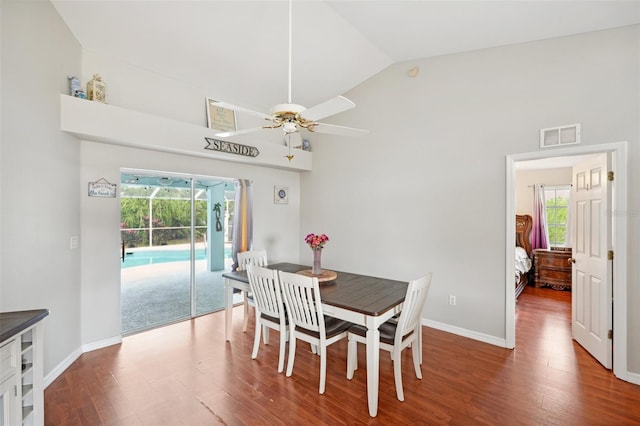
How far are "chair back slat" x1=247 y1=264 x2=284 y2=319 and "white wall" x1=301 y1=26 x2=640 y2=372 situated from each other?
2.01 metres

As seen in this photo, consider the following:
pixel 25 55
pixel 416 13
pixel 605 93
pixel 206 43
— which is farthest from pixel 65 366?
pixel 605 93

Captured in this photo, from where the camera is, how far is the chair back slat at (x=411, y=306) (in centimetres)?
210

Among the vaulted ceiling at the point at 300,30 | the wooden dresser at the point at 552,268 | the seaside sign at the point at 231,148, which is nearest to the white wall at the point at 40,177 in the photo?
the vaulted ceiling at the point at 300,30

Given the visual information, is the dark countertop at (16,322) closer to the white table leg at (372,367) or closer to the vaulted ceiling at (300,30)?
the white table leg at (372,367)

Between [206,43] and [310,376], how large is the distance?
12.1 ft

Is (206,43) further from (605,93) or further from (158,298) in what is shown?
(605,93)

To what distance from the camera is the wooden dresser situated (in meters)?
5.12

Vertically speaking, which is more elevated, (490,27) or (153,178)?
(490,27)

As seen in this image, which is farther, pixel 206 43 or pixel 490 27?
pixel 206 43

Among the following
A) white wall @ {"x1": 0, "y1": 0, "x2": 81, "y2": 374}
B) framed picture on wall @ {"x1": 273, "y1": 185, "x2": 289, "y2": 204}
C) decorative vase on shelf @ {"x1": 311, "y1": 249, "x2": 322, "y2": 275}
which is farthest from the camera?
framed picture on wall @ {"x1": 273, "y1": 185, "x2": 289, "y2": 204}

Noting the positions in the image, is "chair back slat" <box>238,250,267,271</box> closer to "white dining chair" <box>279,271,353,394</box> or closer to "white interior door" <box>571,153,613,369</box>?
"white dining chair" <box>279,271,353,394</box>

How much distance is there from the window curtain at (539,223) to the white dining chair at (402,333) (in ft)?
Result: 16.1

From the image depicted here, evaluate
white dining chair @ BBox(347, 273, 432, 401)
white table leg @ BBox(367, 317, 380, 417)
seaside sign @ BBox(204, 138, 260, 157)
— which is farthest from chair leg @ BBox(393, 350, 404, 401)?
seaside sign @ BBox(204, 138, 260, 157)

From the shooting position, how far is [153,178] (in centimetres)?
359
